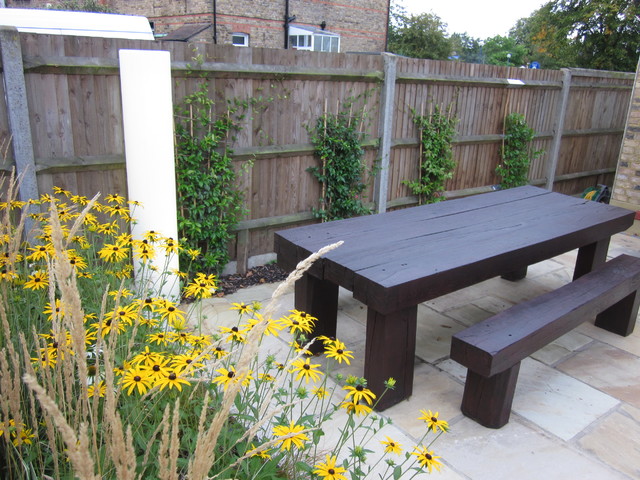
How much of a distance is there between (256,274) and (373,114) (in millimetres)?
1923

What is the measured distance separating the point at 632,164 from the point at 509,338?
5.07 metres

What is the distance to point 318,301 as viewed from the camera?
3.21m

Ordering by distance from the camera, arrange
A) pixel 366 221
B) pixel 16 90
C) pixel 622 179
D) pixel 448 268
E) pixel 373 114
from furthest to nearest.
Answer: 1. pixel 622 179
2. pixel 373 114
3. pixel 366 221
4. pixel 16 90
5. pixel 448 268

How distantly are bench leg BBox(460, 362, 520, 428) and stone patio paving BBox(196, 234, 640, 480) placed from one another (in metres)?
0.06

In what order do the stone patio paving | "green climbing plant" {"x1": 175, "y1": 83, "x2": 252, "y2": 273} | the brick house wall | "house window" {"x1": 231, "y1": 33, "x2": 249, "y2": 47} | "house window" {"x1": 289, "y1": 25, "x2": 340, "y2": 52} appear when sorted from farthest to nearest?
1. "house window" {"x1": 289, "y1": 25, "x2": 340, "y2": 52}
2. "house window" {"x1": 231, "y1": 33, "x2": 249, "y2": 47}
3. the brick house wall
4. "green climbing plant" {"x1": 175, "y1": 83, "x2": 252, "y2": 273}
5. the stone patio paving

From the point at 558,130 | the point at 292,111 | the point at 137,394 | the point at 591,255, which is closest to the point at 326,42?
the point at 558,130

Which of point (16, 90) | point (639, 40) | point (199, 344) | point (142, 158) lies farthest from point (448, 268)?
point (639, 40)

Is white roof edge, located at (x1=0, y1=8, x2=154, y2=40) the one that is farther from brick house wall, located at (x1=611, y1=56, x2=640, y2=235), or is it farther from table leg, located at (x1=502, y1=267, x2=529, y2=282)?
brick house wall, located at (x1=611, y1=56, x2=640, y2=235)

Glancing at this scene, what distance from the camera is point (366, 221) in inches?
137

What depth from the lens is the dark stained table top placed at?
2.61m

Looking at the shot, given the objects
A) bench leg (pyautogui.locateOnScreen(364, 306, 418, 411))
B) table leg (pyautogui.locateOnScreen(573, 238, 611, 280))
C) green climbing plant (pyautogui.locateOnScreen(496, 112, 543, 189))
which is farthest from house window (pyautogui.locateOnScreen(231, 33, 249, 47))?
bench leg (pyautogui.locateOnScreen(364, 306, 418, 411))

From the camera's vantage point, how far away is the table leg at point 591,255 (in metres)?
4.16

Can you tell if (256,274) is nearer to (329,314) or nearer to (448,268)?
(329,314)

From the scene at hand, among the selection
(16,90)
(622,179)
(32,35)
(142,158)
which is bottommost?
(622,179)
